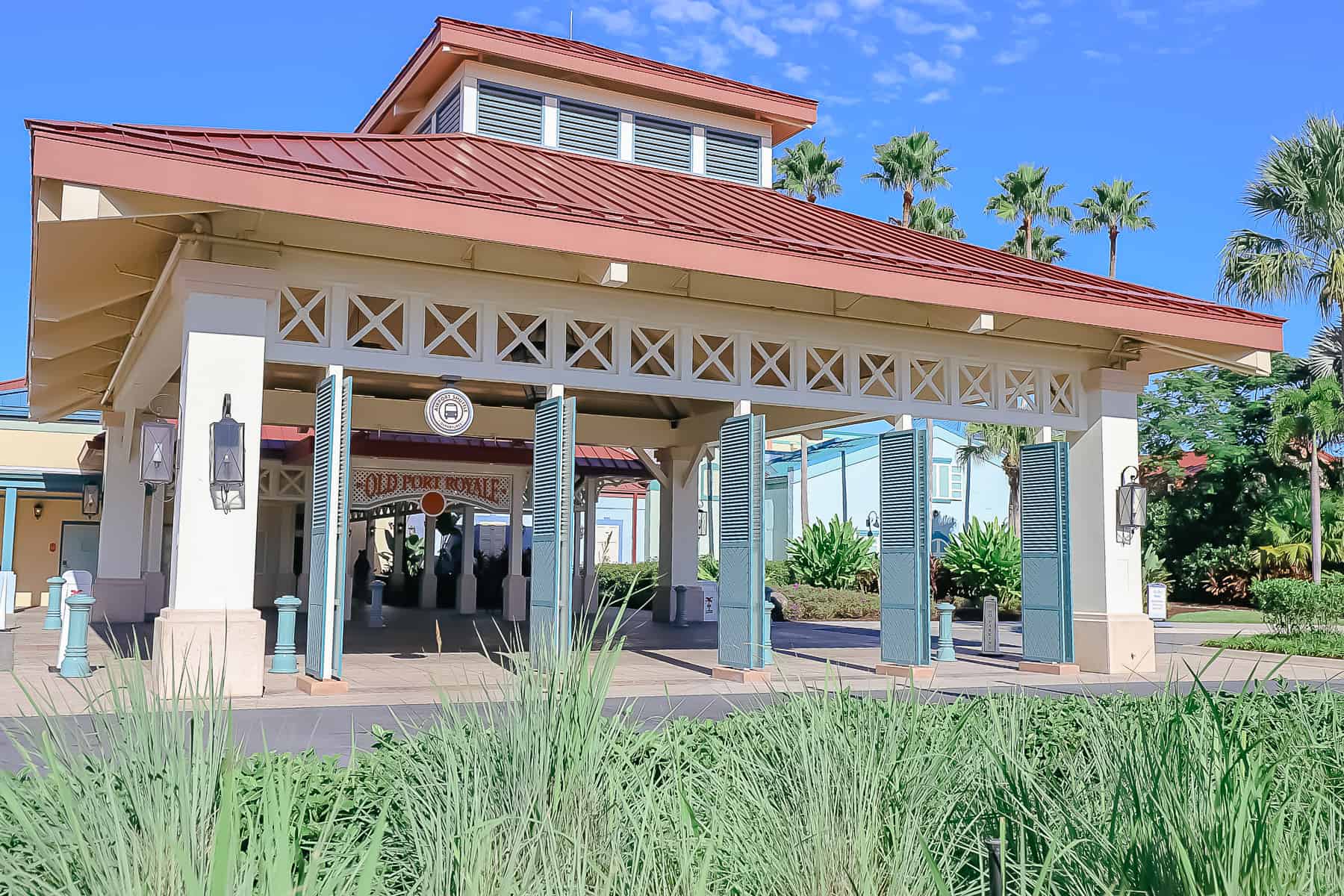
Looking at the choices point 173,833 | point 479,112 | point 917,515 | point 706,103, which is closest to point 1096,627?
point 917,515

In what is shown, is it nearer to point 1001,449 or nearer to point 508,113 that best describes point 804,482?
point 1001,449

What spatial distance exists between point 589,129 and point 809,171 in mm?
26007

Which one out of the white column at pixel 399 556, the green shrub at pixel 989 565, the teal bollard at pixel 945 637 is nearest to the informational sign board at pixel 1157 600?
the green shrub at pixel 989 565

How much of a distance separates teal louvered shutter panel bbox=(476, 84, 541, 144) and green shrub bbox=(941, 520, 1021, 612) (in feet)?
58.0

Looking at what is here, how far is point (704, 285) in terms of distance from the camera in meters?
12.2

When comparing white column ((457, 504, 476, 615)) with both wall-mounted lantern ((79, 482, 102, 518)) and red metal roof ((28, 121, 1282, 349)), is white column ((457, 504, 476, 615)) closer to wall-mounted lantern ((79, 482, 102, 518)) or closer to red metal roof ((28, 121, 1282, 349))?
wall-mounted lantern ((79, 482, 102, 518))

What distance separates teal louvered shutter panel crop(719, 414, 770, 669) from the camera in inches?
455

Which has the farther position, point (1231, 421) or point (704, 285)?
point (1231, 421)

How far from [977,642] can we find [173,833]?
18.2 metres

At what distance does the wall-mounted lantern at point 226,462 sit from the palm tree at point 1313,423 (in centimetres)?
2634

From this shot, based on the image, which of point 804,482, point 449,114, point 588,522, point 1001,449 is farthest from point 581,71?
point 1001,449

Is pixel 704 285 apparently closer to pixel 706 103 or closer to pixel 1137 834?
pixel 706 103

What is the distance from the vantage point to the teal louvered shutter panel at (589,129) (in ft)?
48.7

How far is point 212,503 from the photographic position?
9.66 metres
